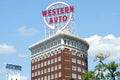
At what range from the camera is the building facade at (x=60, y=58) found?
510 feet

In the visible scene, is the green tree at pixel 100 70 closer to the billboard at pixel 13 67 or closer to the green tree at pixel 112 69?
the green tree at pixel 112 69

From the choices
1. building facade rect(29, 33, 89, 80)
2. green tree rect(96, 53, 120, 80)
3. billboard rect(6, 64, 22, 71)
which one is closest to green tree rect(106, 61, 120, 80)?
green tree rect(96, 53, 120, 80)

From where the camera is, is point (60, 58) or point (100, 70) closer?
point (100, 70)

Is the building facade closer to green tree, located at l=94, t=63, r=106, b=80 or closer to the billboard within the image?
the billboard

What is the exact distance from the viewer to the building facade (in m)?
155

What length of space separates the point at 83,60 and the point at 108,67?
8619cm

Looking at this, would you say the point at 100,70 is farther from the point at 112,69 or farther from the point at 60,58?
the point at 60,58

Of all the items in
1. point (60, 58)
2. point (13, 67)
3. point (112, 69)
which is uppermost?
point (13, 67)

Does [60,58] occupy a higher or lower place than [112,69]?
higher

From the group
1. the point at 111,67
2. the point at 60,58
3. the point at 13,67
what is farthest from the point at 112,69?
the point at 13,67

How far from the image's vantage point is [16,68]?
595ft

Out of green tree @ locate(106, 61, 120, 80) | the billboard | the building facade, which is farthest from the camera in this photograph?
the billboard

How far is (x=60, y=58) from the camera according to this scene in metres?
156

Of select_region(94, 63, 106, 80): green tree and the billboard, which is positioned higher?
the billboard
